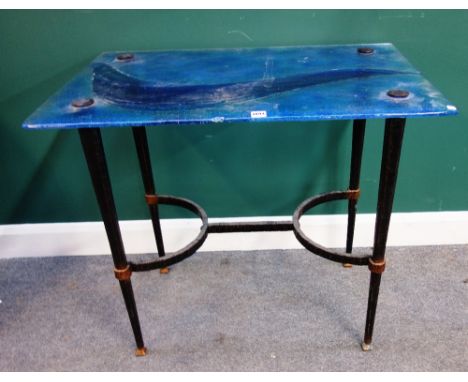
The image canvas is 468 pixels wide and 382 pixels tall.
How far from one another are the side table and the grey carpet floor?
12cm

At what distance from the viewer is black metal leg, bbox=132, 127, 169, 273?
1.53m

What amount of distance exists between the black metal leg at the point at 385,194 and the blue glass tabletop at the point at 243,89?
3.2 inches

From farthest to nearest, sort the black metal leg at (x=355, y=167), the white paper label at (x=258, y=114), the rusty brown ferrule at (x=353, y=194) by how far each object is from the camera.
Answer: the rusty brown ferrule at (x=353, y=194) → the black metal leg at (x=355, y=167) → the white paper label at (x=258, y=114)

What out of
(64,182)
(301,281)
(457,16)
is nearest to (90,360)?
(64,182)

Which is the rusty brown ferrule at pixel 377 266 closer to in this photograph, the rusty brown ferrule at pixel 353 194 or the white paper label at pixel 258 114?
the rusty brown ferrule at pixel 353 194

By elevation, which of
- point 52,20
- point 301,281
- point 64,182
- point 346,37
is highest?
point 52,20

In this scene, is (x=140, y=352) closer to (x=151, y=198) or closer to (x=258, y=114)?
(x=151, y=198)

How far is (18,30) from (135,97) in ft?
2.26

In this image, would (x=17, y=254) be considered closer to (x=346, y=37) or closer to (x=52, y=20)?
(x=52, y=20)

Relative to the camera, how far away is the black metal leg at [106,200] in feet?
3.62

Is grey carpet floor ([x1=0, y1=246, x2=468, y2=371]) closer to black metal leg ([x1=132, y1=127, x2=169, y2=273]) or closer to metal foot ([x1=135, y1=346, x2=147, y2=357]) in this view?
metal foot ([x1=135, y1=346, x2=147, y2=357])

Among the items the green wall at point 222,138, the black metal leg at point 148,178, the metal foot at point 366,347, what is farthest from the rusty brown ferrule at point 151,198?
the metal foot at point 366,347

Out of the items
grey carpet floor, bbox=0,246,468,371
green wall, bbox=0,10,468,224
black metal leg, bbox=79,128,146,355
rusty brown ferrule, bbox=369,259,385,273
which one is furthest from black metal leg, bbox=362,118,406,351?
black metal leg, bbox=79,128,146,355

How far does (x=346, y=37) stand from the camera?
4.99ft
